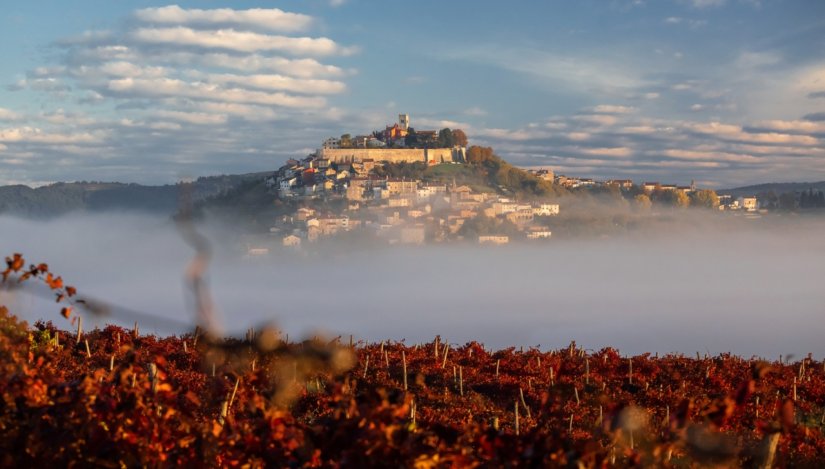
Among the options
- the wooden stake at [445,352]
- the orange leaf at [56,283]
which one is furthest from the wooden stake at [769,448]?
the wooden stake at [445,352]

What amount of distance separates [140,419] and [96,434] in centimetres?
32

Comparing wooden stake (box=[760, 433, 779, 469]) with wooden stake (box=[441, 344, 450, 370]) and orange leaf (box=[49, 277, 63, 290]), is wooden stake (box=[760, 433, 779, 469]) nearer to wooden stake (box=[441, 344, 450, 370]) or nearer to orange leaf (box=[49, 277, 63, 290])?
orange leaf (box=[49, 277, 63, 290])

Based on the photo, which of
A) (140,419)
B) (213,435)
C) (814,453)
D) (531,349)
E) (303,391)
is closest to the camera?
(213,435)

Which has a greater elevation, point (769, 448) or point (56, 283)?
point (56, 283)

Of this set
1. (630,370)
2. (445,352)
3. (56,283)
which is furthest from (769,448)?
(445,352)

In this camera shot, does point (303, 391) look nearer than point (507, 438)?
No

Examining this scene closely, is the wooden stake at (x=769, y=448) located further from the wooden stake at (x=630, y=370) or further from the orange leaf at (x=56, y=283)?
the wooden stake at (x=630, y=370)

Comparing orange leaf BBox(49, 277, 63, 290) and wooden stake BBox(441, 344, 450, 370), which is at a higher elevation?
orange leaf BBox(49, 277, 63, 290)

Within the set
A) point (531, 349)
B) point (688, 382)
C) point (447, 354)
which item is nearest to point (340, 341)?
point (447, 354)

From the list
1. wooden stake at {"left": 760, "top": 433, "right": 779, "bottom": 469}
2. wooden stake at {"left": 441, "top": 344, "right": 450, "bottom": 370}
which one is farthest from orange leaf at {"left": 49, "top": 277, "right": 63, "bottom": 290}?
wooden stake at {"left": 441, "top": 344, "right": 450, "bottom": 370}

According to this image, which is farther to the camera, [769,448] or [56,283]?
[769,448]

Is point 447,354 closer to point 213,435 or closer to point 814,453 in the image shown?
point 814,453

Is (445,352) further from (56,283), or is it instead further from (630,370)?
(56,283)

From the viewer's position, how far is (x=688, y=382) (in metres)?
22.7
